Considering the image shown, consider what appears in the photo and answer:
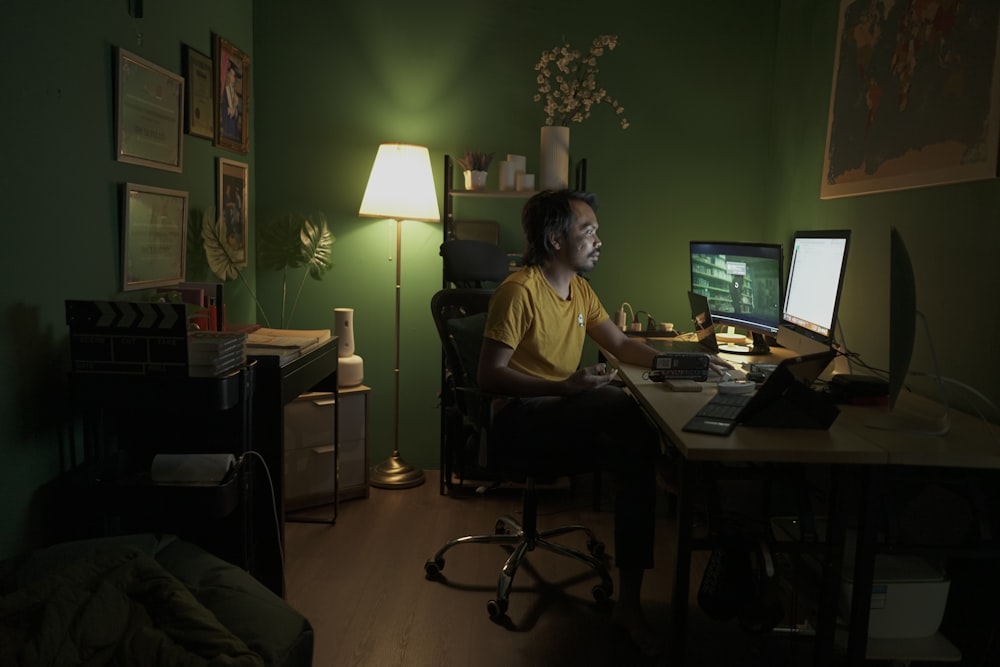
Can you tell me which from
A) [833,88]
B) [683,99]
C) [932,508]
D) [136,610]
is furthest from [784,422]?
[683,99]

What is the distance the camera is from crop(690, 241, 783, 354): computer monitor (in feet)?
9.47

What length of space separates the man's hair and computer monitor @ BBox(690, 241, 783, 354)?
2.54 feet

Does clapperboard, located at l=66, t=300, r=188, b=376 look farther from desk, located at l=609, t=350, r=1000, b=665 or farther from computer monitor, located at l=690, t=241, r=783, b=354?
computer monitor, located at l=690, t=241, r=783, b=354

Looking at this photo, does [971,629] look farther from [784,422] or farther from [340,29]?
[340,29]

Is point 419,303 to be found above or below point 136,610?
above

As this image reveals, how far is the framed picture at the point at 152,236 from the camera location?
8.22 feet

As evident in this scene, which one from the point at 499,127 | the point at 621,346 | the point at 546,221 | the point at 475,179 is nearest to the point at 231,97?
the point at 475,179

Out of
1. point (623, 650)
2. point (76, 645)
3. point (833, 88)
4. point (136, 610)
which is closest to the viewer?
point (76, 645)

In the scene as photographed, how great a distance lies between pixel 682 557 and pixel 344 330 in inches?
81.4

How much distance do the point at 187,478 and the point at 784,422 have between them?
1587 mm

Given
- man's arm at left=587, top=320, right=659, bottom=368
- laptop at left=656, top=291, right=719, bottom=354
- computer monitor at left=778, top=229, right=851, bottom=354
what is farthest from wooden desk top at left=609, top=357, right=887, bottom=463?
laptop at left=656, top=291, right=719, bottom=354

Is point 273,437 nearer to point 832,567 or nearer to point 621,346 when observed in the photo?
point 621,346

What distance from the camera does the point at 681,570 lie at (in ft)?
6.05

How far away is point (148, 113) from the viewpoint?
2627 millimetres
